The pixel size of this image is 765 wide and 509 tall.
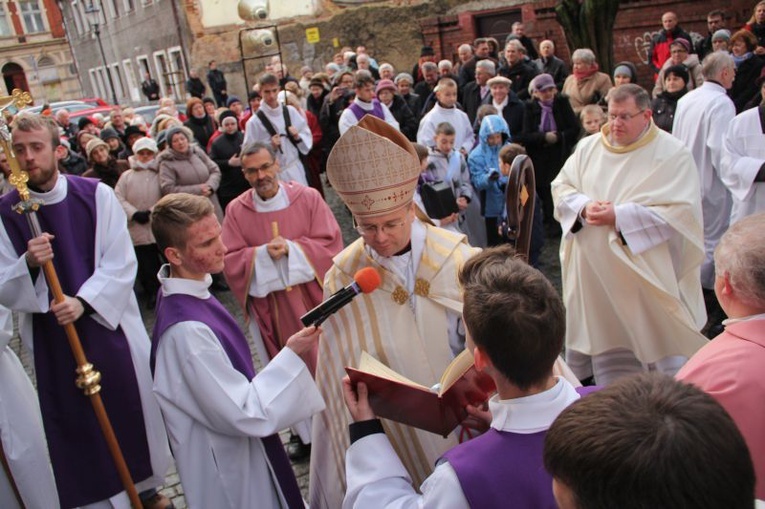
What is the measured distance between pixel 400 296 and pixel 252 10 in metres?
13.1

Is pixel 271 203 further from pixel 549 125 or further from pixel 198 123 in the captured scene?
pixel 198 123

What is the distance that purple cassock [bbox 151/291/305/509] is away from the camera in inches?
100

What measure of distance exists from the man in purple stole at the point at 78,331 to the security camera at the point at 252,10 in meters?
11.0

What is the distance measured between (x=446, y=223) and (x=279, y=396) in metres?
3.39

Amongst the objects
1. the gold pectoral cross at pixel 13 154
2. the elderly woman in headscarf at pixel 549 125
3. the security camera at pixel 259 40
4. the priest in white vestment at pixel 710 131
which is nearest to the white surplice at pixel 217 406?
the gold pectoral cross at pixel 13 154

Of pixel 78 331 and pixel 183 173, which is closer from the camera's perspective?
pixel 78 331

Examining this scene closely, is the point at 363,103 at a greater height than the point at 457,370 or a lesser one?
greater

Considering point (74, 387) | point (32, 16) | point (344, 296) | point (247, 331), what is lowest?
point (247, 331)

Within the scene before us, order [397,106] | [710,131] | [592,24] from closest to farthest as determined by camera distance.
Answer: [710,131], [397,106], [592,24]

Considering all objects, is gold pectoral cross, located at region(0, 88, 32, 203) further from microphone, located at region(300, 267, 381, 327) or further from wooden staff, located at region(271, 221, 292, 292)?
microphone, located at region(300, 267, 381, 327)

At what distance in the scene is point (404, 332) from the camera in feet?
8.50

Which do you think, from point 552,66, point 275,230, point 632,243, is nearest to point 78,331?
point 275,230

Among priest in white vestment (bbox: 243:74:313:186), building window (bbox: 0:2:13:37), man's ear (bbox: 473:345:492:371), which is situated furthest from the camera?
building window (bbox: 0:2:13:37)

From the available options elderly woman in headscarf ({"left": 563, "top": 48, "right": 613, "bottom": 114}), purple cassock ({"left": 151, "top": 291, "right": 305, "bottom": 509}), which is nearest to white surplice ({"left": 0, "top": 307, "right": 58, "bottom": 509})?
purple cassock ({"left": 151, "top": 291, "right": 305, "bottom": 509})
